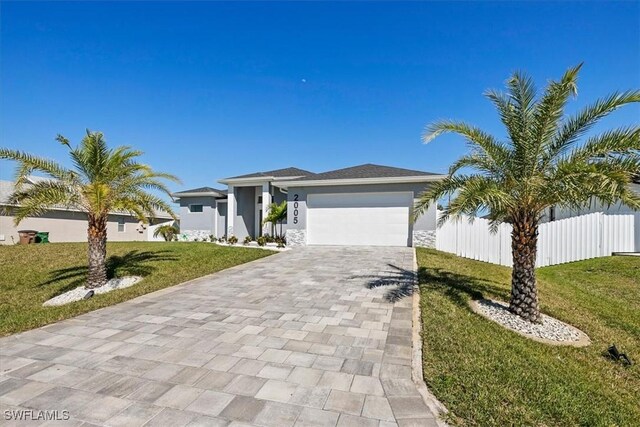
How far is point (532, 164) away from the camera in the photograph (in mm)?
5949

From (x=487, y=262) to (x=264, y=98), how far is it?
13840 millimetres

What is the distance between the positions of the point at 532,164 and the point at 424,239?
9528mm

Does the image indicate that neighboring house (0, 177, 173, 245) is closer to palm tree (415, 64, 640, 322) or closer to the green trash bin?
the green trash bin

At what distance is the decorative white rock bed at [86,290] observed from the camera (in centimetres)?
743

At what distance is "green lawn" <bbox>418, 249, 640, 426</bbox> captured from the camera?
311cm

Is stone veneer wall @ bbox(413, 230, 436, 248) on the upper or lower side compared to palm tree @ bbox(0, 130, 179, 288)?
lower

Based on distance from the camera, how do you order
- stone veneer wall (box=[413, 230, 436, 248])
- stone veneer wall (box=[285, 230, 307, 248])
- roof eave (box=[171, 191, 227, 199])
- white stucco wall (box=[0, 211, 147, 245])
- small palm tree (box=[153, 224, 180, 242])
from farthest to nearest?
small palm tree (box=[153, 224, 180, 242]), roof eave (box=[171, 191, 227, 199]), white stucco wall (box=[0, 211, 147, 245]), stone veneer wall (box=[285, 230, 307, 248]), stone veneer wall (box=[413, 230, 436, 248])

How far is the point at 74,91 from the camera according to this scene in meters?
12.5

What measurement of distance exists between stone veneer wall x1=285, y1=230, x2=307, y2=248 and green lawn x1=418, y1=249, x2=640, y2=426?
9328 mm

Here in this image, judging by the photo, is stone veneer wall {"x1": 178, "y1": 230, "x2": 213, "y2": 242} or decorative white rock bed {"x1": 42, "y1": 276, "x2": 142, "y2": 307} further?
stone veneer wall {"x1": 178, "y1": 230, "x2": 213, "y2": 242}

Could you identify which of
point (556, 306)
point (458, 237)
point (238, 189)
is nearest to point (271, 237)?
point (238, 189)

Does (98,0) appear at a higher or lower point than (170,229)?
higher

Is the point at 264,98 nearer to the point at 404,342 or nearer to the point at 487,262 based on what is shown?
the point at 487,262

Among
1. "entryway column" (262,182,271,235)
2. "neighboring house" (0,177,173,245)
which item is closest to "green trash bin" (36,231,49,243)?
"neighboring house" (0,177,173,245)
